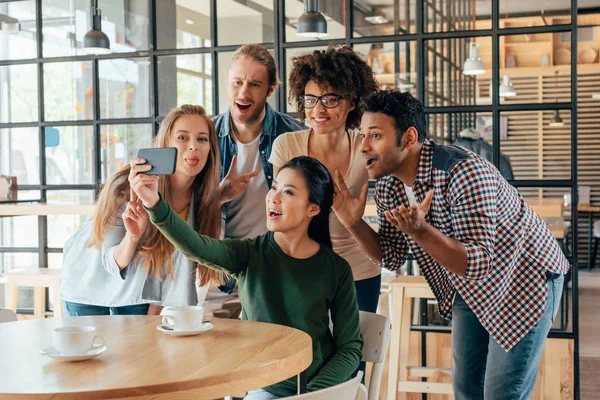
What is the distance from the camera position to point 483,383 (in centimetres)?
228


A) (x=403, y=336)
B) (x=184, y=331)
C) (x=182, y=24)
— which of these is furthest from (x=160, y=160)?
(x=182, y=24)

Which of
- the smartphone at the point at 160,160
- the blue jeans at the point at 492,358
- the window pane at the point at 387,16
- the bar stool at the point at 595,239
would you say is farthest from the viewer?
the bar stool at the point at 595,239

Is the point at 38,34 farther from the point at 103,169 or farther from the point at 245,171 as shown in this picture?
the point at 245,171

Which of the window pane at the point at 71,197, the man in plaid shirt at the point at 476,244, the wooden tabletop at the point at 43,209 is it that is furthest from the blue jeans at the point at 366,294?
the window pane at the point at 71,197

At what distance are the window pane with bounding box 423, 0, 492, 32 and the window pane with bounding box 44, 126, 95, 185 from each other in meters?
2.09

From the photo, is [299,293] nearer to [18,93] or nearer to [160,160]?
[160,160]

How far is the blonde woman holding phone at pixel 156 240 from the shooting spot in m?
2.38

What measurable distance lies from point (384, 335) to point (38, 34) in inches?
134

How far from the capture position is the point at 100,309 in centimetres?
251

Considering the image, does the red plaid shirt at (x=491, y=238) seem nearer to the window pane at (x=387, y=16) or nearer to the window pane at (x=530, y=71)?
the window pane at (x=530, y=71)

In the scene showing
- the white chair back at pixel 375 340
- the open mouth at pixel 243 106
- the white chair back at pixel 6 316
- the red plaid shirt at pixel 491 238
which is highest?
the open mouth at pixel 243 106

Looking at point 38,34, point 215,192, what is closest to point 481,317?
point 215,192

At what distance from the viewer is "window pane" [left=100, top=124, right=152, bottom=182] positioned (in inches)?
173

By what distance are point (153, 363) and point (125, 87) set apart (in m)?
3.12
